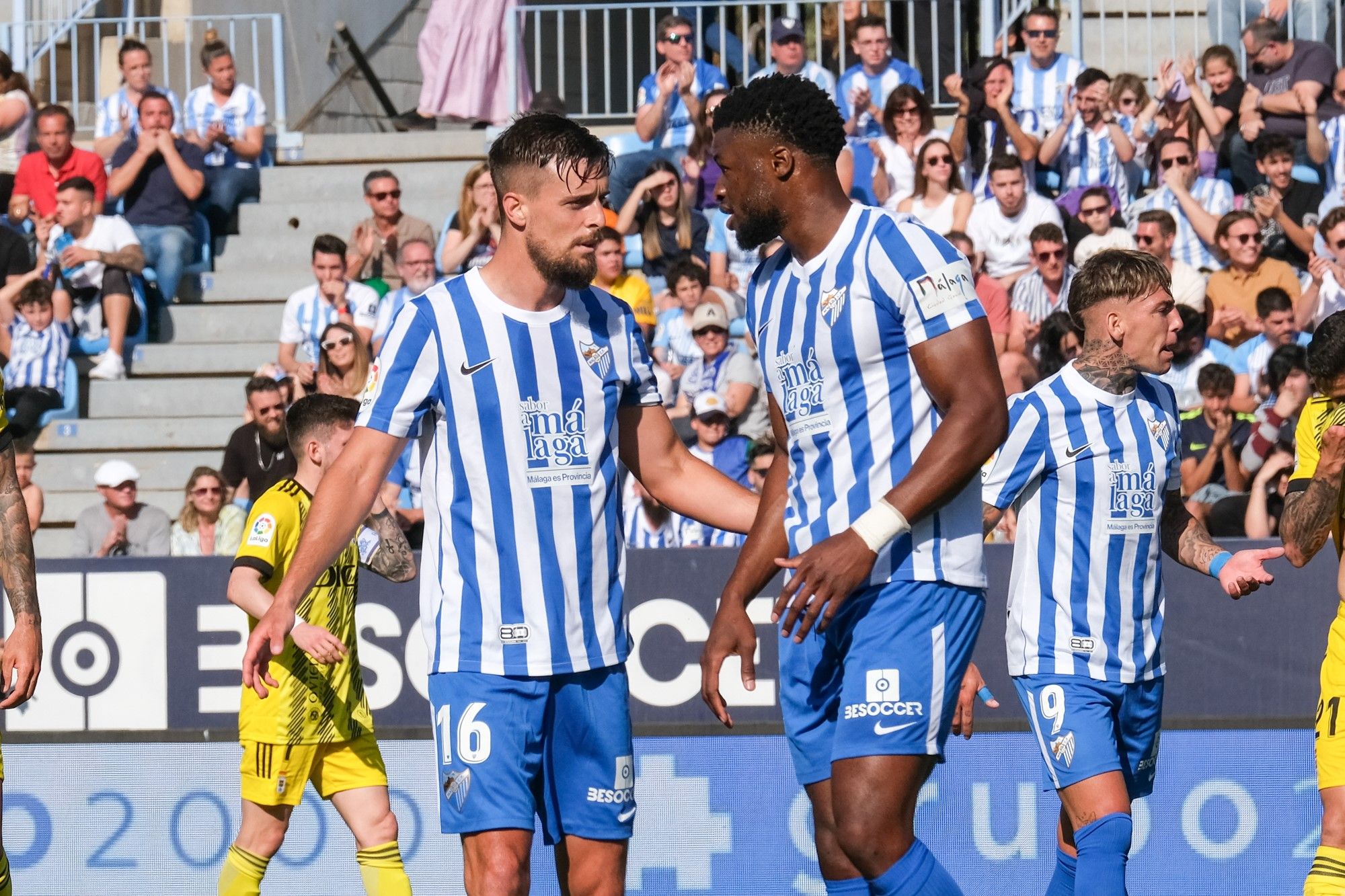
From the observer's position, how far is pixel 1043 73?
40.9ft

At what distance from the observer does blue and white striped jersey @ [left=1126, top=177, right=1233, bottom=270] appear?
11055 mm

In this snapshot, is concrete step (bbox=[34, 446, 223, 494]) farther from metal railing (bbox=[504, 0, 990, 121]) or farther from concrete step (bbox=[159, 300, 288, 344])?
metal railing (bbox=[504, 0, 990, 121])

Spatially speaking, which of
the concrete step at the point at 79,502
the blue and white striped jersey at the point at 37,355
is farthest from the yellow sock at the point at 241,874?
the blue and white striped jersey at the point at 37,355

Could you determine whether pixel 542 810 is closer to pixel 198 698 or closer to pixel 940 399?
pixel 940 399

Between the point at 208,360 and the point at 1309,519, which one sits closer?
the point at 1309,519

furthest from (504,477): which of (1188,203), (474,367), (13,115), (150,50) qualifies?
(150,50)

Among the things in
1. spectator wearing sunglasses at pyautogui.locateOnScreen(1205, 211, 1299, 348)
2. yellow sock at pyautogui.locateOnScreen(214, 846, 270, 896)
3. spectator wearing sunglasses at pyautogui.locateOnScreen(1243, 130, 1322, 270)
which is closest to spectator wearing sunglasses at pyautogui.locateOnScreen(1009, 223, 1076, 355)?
spectator wearing sunglasses at pyautogui.locateOnScreen(1205, 211, 1299, 348)

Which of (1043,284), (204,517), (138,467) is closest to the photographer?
(204,517)

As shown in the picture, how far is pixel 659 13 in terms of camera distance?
15.5m

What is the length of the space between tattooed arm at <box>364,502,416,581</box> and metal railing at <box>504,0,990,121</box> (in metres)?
7.05

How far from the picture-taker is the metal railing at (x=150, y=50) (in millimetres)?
14750

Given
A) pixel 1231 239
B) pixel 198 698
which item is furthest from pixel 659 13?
pixel 198 698

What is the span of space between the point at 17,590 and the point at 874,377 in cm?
233

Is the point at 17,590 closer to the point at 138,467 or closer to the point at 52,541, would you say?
the point at 52,541
